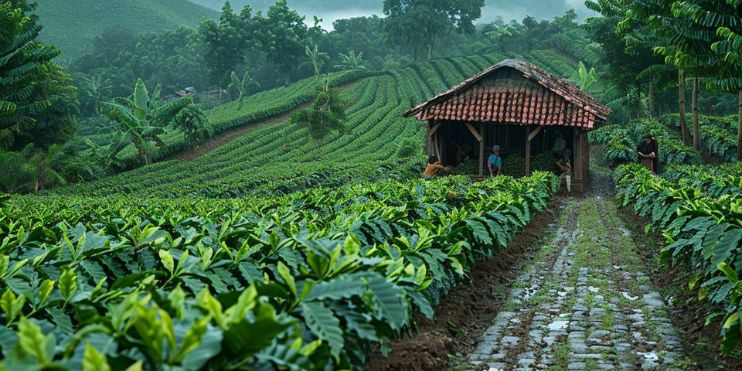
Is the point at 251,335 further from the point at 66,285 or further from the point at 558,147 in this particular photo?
the point at 558,147

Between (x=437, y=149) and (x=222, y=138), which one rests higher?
(x=222, y=138)

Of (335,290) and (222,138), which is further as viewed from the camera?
(222,138)

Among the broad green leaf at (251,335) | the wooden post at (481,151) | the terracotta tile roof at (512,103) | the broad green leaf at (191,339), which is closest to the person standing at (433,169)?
→ the wooden post at (481,151)

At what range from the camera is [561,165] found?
22.3 meters

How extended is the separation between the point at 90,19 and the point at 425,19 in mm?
53683

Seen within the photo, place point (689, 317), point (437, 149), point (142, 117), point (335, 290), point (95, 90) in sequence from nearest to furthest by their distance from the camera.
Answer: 1. point (335, 290)
2. point (689, 317)
3. point (437, 149)
4. point (142, 117)
5. point (95, 90)

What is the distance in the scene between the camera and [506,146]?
24.3m

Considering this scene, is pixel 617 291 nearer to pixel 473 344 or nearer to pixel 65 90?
pixel 473 344

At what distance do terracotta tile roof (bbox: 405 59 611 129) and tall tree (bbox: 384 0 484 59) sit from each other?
5674 cm

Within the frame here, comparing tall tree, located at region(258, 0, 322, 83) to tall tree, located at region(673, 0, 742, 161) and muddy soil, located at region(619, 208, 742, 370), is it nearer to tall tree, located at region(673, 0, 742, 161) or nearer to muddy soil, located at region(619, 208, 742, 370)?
tall tree, located at region(673, 0, 742, 161)

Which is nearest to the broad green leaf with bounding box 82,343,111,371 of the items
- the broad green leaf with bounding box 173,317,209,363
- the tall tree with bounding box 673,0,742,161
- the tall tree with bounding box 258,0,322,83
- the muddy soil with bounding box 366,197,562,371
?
the broad green leaf with bounding box 173,317,209,363

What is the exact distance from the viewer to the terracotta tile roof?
2173 centimetres

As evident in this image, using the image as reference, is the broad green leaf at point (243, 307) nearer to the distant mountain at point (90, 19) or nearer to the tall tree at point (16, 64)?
the tall tree at point (16, 64)

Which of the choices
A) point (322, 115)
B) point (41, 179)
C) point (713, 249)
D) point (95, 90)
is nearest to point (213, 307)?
point (713, 249)
